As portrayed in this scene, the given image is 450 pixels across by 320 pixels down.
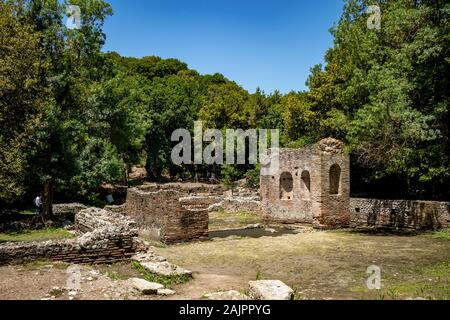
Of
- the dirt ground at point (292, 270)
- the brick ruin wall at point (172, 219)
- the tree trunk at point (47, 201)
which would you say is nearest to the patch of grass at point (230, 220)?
the brick ruin wall at point (172, 219)

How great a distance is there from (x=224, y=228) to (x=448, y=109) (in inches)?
454

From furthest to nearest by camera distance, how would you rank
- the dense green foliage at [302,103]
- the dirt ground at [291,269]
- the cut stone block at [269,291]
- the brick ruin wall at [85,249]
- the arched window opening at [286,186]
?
the arched window opening at [286,186], the dense green foliage at [302,103], the brick ruin wall at [85,249], the dirt ground at [291,269], the cut stone block at [269,291]

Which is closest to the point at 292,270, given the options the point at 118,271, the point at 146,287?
the point at 146,287

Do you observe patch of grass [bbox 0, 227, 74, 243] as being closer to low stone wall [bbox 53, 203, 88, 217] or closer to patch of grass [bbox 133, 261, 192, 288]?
low stone wall [bbox 53, 203, 88, 217]

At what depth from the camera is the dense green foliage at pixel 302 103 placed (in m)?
18.0

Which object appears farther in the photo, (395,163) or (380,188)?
(380,188)

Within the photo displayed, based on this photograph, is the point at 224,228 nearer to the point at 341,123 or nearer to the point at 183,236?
the point at 183,236

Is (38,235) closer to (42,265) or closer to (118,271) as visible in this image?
(42,265)

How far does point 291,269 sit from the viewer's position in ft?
40.6

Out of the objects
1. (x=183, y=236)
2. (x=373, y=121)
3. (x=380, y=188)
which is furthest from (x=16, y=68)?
(x=380, y=188)

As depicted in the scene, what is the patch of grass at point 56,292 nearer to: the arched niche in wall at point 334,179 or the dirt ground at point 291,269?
the dirt ground at point 291,269

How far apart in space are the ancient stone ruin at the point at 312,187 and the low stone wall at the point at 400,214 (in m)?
1.23
